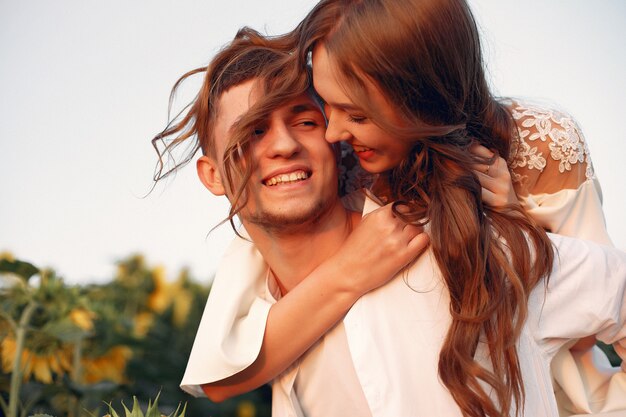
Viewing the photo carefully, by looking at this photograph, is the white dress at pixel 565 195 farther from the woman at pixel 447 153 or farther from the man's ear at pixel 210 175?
the man's ear at pixel 210 175

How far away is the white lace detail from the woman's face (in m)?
0.55

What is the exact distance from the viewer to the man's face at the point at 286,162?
12.2 feet

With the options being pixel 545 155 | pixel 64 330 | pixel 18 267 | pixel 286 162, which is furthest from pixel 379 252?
pixel 18 267

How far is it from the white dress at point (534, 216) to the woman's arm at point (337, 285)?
0.09m

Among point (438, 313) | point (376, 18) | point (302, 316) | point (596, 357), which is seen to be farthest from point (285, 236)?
point (596, 357)

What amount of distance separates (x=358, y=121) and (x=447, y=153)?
384mm

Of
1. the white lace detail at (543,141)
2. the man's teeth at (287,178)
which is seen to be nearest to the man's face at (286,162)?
the man's teeth at (287,178)

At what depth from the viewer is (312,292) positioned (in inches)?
143

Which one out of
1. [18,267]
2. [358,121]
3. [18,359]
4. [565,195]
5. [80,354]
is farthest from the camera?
[80,354]

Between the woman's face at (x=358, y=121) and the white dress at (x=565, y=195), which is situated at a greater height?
the woman's face at (x=358, y=121)

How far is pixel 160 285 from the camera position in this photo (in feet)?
22.2

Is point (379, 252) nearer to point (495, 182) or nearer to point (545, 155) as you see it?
point (495, 182)

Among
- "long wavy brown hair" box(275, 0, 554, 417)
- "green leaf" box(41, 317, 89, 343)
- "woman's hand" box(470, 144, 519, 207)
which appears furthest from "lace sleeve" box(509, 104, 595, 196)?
"green leaf" box(41, 317, 89, 343)

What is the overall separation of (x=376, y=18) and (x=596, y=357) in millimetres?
1878
